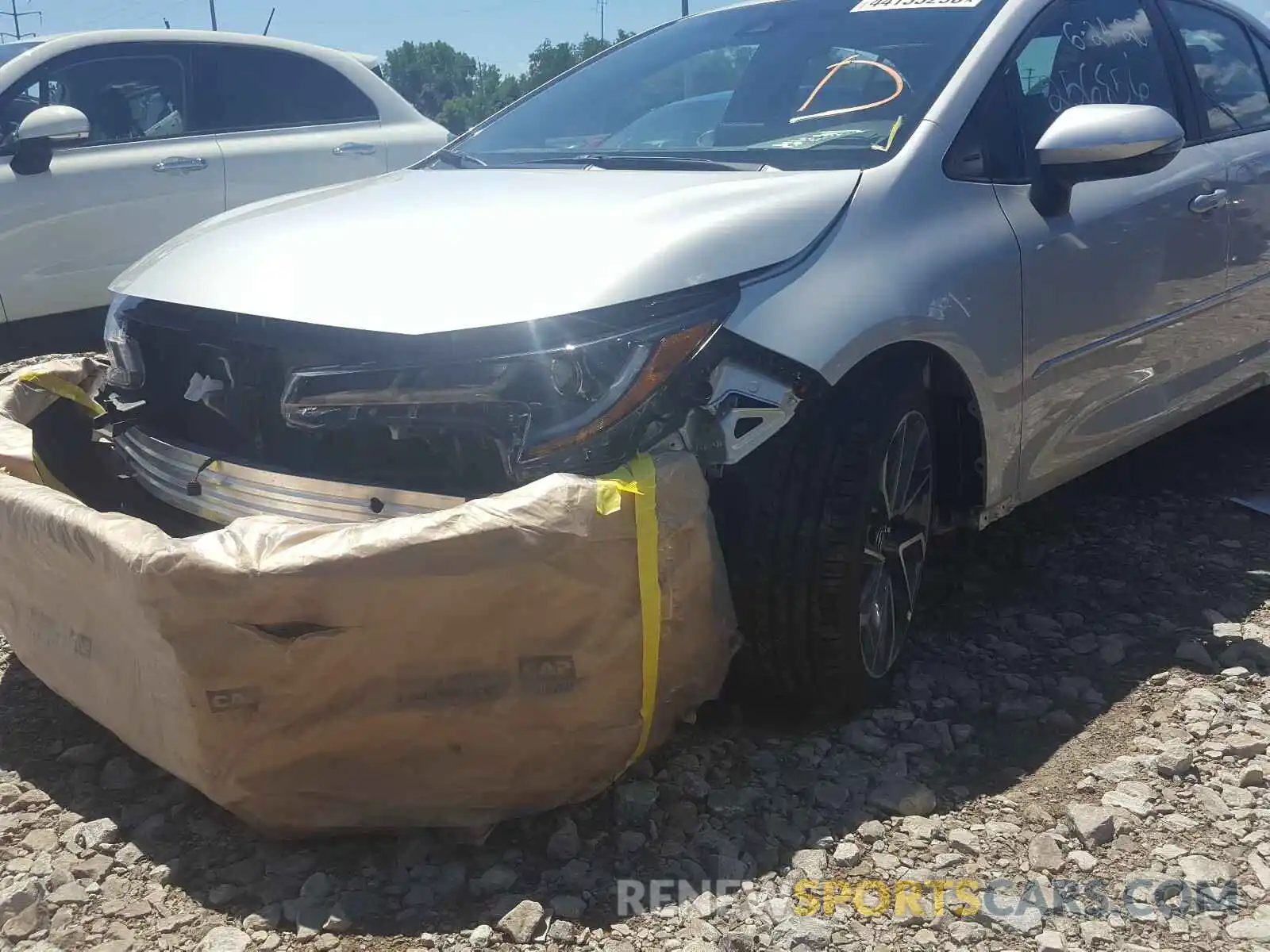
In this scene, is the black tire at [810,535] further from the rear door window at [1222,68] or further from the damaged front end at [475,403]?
the rear door window at [1222,68]

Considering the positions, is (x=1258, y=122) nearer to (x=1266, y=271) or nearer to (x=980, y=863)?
(x=1266, y=271)

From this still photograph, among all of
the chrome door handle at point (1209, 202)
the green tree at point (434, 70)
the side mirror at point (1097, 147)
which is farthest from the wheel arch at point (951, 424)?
the green tree at point (434, 70)

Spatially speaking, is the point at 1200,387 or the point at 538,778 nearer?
the point at 538,778

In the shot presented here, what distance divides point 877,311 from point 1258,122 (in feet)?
7.78

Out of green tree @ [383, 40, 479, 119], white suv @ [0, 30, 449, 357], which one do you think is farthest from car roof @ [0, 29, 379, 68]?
green tree @ [383, 40, 479, 119]

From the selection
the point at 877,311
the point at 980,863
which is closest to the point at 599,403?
the point at 877,311

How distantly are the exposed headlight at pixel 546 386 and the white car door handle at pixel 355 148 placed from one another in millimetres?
4226

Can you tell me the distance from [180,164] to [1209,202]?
4231 mm

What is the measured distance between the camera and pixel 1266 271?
393 centimetres

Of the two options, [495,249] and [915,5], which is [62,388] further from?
[915,5]

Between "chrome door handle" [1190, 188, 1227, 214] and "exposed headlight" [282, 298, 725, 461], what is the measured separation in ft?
6.49

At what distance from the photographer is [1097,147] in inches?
111

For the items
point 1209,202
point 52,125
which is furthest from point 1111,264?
point 52,125

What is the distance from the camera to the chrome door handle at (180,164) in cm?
549
